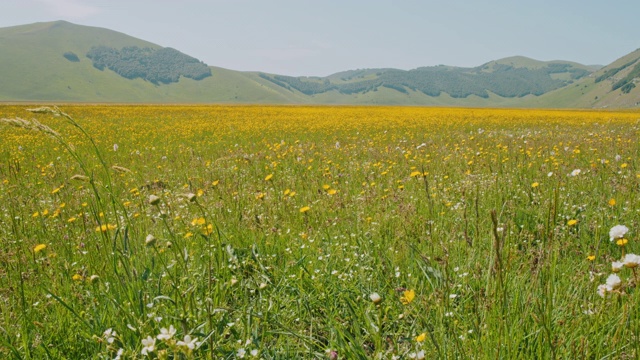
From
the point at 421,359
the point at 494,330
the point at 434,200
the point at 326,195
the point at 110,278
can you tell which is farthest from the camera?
the point at 326,195

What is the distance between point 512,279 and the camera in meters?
2.29

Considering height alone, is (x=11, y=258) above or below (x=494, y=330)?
below

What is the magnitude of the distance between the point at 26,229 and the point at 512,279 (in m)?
4.43

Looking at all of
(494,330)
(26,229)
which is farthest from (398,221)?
(26,229)

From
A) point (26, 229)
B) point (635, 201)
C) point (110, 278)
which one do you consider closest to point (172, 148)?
point (26, 229)

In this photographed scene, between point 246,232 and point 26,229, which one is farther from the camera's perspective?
point 26,229

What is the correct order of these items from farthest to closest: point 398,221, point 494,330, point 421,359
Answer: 1. point 398,221
2. point 494,330
3. point 421,359

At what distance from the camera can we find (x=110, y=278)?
226 centimetres

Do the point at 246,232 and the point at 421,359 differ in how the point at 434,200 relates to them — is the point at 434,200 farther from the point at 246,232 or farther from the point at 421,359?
the point at 421,359

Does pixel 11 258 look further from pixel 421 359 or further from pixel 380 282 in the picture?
pixel 421 359

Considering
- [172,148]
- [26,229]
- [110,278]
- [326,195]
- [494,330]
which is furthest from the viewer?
[172,148]

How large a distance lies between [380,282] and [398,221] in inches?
47.3

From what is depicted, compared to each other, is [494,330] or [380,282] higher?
[494,330]

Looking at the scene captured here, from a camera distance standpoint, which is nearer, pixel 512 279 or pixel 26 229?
pixel 512 279
